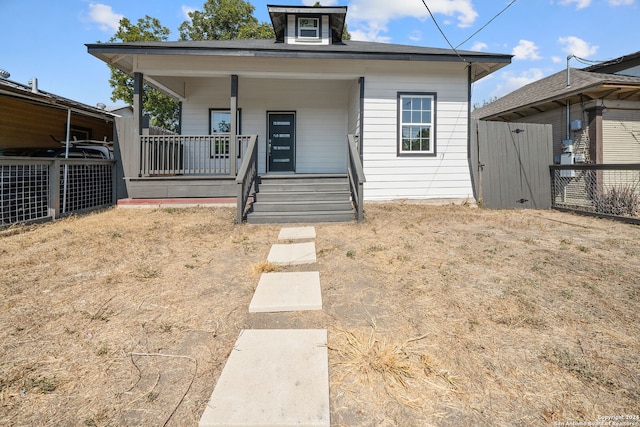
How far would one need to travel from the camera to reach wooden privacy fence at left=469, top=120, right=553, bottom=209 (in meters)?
8.13

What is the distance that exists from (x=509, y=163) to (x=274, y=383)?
8615 mm

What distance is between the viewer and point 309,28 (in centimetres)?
927

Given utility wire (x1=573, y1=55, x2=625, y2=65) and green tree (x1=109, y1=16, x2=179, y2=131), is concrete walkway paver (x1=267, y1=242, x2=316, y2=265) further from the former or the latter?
green tree (x1=109, y1=16, x2=179, y2=131)

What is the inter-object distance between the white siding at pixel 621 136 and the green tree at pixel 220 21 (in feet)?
66.2

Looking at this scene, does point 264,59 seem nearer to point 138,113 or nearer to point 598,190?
point 138,113

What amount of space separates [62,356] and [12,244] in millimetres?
3743

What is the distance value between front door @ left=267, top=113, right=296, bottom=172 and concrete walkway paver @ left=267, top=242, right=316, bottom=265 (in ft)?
19.4

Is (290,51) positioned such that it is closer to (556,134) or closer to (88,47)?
(88,47)

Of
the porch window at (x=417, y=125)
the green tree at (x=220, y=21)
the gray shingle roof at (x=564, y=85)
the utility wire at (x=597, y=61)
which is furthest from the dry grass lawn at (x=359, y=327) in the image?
the green tree at (x=220, y=21)

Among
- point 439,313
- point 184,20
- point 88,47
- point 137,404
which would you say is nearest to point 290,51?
point 88,47

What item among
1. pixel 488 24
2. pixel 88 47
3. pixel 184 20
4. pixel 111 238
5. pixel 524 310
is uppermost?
pixel 184 20

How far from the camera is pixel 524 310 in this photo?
2564 mm

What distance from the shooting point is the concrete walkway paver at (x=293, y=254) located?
3.84 meters

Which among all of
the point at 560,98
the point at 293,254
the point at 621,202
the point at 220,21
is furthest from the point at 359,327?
the point at 220,21
